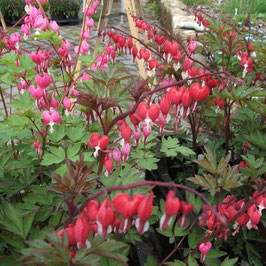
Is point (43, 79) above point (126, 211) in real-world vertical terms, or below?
above

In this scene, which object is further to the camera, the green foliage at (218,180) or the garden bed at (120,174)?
the green foliage at (218,180)

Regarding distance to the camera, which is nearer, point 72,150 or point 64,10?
point 72,150

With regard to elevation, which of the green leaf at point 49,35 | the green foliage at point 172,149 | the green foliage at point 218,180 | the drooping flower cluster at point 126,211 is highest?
the green leaf at point 49,35

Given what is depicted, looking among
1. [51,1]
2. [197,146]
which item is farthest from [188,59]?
[51,1]

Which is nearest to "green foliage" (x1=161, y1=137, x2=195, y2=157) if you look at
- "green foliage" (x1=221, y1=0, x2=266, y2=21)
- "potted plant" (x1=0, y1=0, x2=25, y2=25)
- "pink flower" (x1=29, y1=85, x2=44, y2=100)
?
"pink flower" (x1=29, y1=85, x2=44, y2=100)

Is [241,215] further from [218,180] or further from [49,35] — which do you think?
[49,35]

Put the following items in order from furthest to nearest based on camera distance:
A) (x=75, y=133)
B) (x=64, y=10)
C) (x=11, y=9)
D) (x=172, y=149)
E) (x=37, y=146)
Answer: (x=64, y=10), (x=11, y=9), (x=172, y=149), (x=75, y=133), (x=37, y=146)

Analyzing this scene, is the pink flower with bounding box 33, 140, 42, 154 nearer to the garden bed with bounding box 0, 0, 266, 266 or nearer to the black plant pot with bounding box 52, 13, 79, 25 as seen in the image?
the garden bed with bounding box 0, 0, 266, 266

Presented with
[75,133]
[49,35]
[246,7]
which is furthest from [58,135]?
[246,7]

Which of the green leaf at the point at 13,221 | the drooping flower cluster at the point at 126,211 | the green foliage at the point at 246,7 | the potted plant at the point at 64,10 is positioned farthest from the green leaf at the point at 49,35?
the potted plant at the point at 64,10

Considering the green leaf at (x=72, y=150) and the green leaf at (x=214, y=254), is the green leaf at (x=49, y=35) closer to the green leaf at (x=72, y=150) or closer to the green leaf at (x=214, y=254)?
the green leaf at (x=72, y=150)

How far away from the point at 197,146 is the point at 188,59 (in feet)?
1.80

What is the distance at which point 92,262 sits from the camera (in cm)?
63

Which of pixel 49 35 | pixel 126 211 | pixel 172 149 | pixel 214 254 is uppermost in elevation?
pixel 49 35
